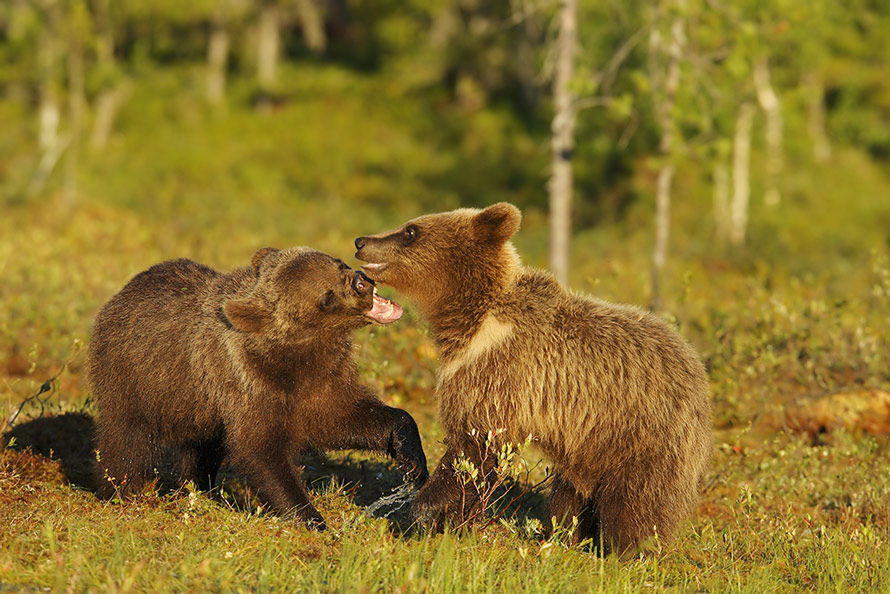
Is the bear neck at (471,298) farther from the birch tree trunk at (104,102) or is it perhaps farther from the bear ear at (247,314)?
the birch tree trunk at (104,102)

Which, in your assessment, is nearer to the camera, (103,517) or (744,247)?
(103,517)

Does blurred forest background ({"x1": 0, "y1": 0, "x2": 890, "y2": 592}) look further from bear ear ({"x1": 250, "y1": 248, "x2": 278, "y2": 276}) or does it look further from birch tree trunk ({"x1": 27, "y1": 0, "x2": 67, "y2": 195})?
bear ear ({"x1": 250, "y1": 248, "x2": 278, "y2": 276})

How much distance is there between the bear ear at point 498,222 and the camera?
5648 mm

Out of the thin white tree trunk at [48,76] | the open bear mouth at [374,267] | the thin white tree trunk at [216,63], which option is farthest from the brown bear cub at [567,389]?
the thin white tree trunk at [216,63]

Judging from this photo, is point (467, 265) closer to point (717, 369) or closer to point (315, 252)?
point (315, 252)

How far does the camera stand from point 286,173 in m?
33.3

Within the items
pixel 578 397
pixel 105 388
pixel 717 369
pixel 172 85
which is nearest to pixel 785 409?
pixel 717 369

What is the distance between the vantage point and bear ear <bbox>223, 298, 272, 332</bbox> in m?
5.77

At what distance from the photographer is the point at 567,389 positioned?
551 cm

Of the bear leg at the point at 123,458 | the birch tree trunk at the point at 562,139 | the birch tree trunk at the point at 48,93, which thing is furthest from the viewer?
the birch tree trunk at the point at 48,93

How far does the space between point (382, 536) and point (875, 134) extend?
39228 millimetres

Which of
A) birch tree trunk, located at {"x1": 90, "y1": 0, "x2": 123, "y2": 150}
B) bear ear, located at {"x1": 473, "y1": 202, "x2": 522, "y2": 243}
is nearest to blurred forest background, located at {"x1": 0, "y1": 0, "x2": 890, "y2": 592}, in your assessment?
birch tree trunk, located at {"x1": 90, "y1": 0, "x2": 123, "y2": 150}

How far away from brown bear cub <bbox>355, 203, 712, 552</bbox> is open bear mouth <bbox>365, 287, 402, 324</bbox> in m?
0.26

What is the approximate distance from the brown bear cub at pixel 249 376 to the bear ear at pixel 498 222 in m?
0.79
